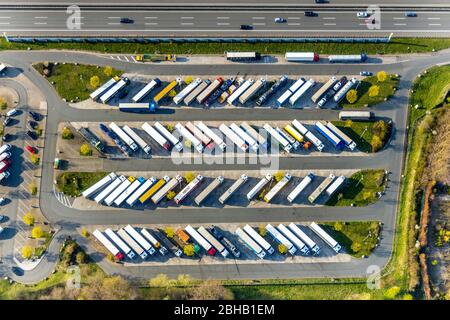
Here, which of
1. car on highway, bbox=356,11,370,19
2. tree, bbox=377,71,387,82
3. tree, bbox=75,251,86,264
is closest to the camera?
tree, bbox=75,251,86,264

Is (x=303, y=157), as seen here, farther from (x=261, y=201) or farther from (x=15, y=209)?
(x=15, y=209)

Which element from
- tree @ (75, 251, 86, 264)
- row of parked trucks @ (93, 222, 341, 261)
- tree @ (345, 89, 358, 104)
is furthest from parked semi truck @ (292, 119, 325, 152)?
tree @ (75, 251, 86, 264)

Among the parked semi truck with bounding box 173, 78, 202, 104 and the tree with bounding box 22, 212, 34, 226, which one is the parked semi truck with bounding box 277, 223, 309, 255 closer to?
the parked semi truck with bounding box 173, 78, 202, 104

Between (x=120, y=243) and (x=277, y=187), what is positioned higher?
(x=277, y=187)

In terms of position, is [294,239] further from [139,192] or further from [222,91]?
[222,91]

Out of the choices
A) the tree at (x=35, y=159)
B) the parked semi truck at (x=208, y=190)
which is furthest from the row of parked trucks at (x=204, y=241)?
the tree at (x=35, y=159)

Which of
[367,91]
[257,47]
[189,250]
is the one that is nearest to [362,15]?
[367,91]
